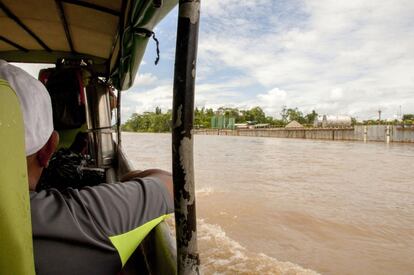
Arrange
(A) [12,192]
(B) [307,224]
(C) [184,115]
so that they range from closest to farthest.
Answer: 1. (A) [12,192]
2. (C) [184,115]
3. (B) [307,224]

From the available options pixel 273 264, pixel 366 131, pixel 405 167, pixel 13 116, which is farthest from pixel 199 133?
pixel 13 116

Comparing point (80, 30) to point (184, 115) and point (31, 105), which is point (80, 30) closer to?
point (31, 105)


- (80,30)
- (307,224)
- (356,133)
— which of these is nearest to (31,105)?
(80,30)

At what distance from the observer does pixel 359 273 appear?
3.93 metres

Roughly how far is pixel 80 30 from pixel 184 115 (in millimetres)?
2676

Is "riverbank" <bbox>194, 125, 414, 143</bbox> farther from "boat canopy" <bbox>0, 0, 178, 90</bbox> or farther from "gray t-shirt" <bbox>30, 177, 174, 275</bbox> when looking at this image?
"gray t-shirt" <bbox>30, 177, 174, 275</bbox>

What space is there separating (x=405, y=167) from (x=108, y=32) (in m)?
12.2

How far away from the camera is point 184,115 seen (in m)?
0.62

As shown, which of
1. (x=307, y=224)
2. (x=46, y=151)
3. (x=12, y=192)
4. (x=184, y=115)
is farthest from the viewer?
(x=307, y=224)

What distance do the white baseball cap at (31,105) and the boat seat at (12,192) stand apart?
132mm

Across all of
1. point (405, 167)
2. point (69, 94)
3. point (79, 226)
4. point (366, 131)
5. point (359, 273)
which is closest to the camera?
point (79, 226)

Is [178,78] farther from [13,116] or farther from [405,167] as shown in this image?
[405,167]

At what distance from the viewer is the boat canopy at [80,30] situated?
1.91 metres

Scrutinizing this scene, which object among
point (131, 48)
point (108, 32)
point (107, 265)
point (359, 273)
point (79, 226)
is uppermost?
point (108, 32)
